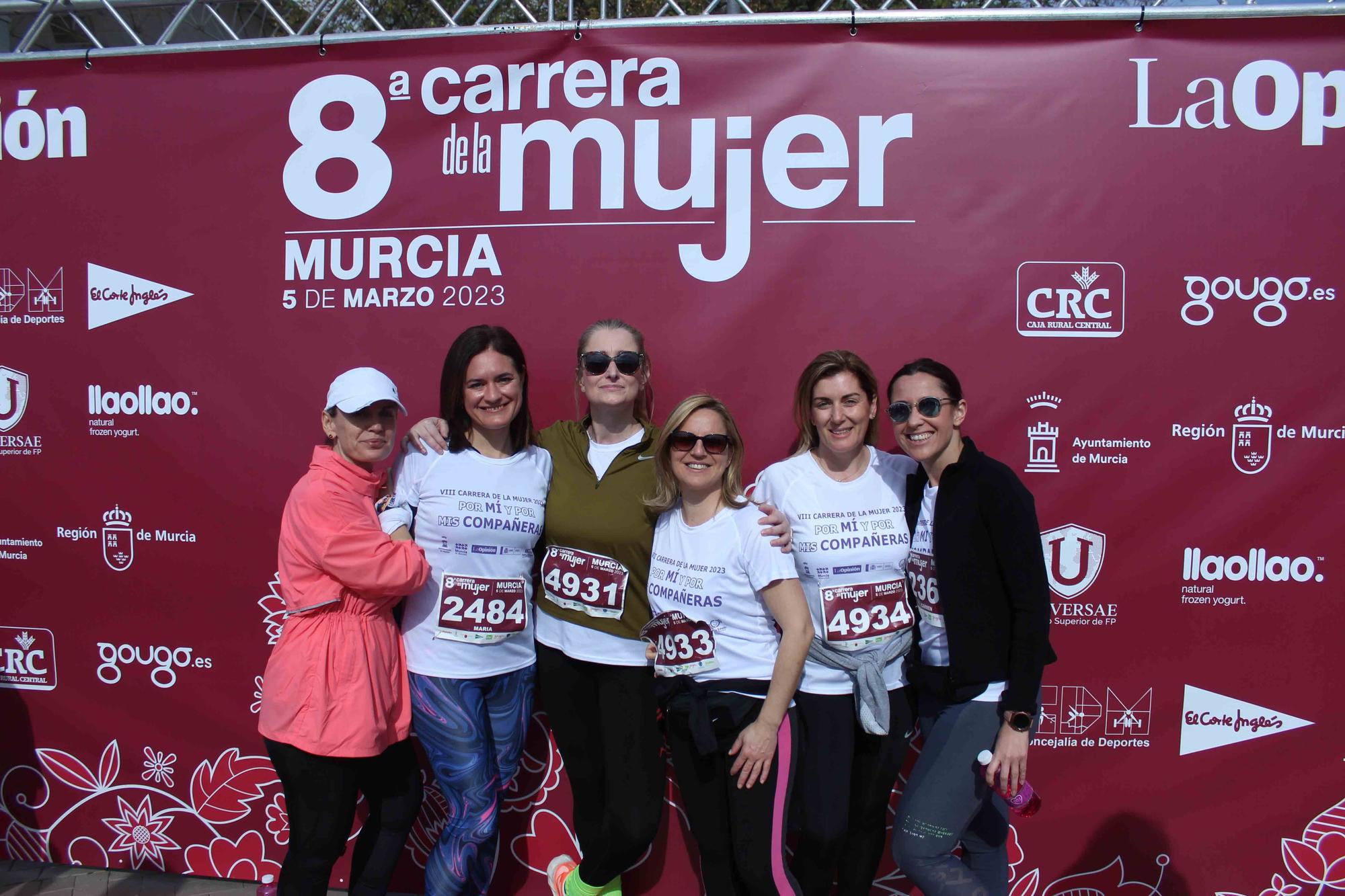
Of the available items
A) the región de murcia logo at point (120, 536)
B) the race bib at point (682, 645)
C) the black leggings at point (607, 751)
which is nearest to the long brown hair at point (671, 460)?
the race bib at point (682, 645)

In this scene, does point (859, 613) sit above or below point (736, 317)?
below

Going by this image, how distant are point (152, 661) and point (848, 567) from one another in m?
2.57

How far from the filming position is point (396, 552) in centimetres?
216

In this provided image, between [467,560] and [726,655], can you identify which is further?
[467,560]

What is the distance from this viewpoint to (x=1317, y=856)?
9.08ft

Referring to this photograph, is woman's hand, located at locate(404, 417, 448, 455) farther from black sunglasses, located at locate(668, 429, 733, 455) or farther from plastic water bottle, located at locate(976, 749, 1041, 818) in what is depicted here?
plastic water bottle, located at locate(976, 749, 1041, 818)

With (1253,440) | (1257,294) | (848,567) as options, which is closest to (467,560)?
(848,567)

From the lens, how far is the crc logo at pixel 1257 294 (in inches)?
106

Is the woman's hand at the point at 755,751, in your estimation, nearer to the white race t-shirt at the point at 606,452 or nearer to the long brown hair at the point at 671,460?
the long brown hair at the point at 671,460

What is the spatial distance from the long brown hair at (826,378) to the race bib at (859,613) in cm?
42

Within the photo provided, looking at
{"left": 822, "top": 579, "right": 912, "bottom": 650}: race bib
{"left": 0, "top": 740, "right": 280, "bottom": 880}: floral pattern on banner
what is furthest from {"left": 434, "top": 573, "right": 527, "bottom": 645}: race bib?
{"left": 0, "top": 740, "right": 280, "bottom": 880}: floral pattern on banner

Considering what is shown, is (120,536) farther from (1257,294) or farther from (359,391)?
(1257,294)

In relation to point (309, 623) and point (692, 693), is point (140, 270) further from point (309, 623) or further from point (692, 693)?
point (692, 693)

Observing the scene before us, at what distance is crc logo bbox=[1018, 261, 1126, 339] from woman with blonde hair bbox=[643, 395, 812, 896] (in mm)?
1258
